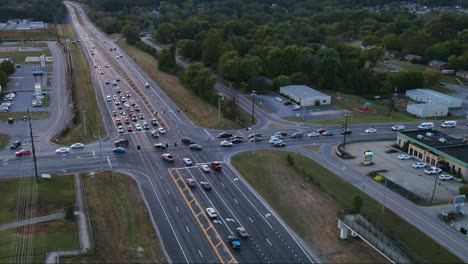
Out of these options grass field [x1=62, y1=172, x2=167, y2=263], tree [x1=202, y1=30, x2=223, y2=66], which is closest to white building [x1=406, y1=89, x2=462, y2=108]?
tree [x1=202, y1=30, x2=223, y2=66]

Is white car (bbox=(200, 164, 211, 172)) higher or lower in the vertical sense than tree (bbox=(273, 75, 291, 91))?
lower

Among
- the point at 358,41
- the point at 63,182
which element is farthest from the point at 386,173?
the point at 358,41

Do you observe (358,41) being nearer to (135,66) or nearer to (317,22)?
(317,22)

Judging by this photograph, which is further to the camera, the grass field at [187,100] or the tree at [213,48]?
the tree at [213,48]

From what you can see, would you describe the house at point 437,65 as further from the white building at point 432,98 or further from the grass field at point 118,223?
the grass field at point 118,223

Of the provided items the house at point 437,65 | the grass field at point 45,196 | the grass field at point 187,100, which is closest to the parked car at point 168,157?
the grass field at point 45,196

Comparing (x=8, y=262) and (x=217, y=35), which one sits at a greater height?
(x=217, y=35)

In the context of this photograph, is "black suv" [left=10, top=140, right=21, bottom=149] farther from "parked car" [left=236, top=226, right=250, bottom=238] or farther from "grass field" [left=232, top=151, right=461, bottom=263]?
"parked car" [left=236, top=226, right=250, bottom=238]
